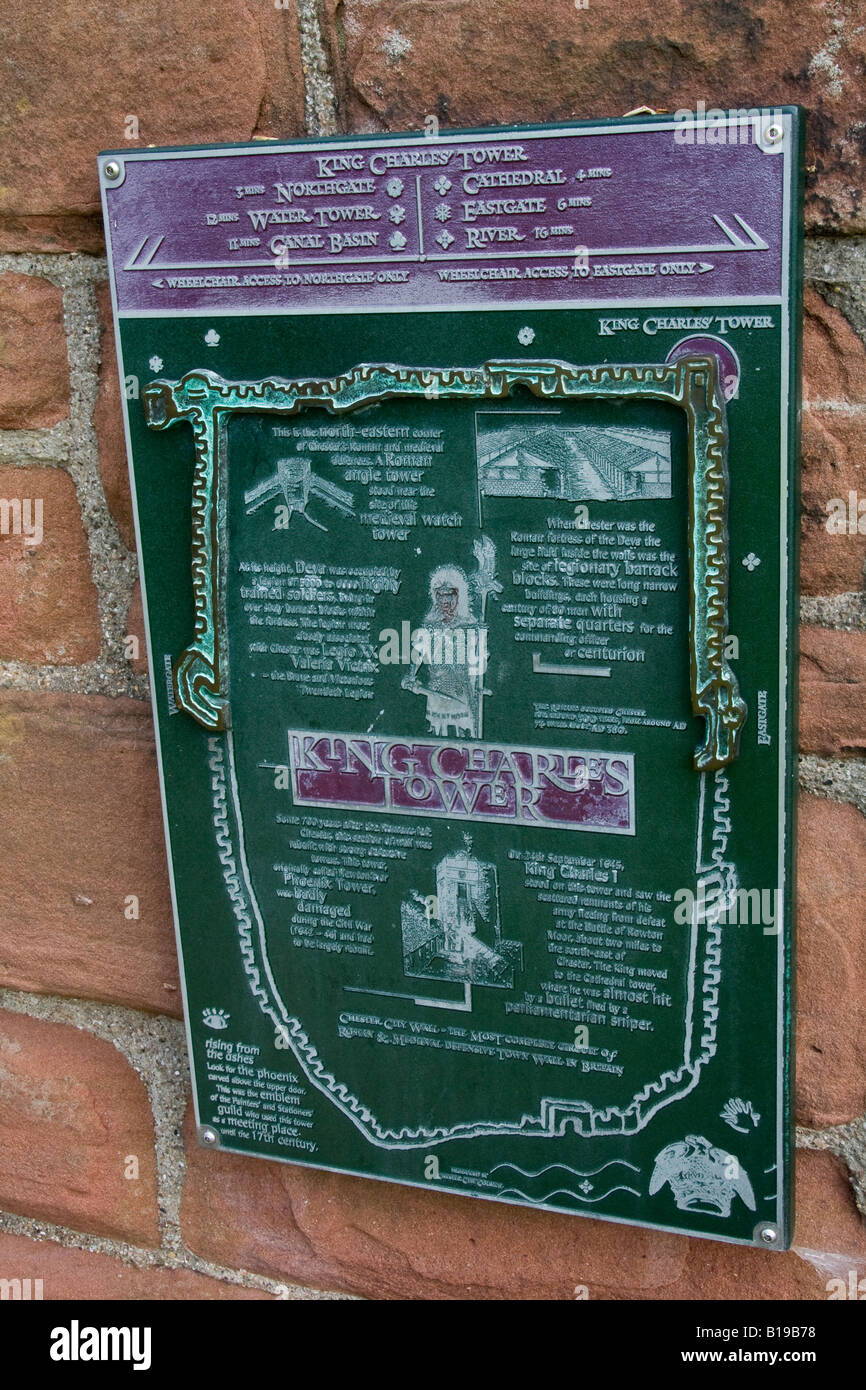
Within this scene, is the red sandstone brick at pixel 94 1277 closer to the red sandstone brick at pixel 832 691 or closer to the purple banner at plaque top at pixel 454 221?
the red sandstone brick at pixel 832 691

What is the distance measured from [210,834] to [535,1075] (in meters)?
0.45

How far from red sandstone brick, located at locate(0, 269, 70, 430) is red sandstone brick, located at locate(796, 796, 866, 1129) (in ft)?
3.20

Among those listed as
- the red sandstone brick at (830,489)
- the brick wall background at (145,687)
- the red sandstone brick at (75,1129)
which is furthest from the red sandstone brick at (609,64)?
the red sandstone brick at (75,1129)

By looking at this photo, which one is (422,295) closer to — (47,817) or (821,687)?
(821,687)

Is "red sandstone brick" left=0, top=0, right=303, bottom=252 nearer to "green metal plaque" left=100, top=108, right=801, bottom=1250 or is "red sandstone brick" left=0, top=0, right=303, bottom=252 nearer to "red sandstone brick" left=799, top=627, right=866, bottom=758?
"green metal plaque" left=100, top=108, right=801, bottom=1250

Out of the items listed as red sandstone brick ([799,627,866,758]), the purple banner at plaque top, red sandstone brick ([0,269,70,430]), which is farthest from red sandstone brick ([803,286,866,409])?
red sandstone brick ([0,269,70,430])

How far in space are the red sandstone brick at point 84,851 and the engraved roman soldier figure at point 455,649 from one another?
1.33 feet

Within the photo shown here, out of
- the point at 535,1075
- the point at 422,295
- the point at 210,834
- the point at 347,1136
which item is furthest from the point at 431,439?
the point at 347,1136

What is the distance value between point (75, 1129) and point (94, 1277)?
0.70 feet

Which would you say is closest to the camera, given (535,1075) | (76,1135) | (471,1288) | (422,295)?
(422,295)

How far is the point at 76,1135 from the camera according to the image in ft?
5.59

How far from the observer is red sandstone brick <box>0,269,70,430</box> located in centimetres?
149

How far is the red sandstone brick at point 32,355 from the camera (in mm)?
1487

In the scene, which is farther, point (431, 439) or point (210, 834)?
point (210, 834)
